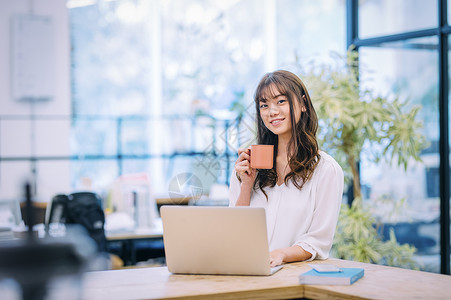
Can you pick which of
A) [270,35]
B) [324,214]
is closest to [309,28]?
[270,35]

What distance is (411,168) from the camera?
15.1 ft

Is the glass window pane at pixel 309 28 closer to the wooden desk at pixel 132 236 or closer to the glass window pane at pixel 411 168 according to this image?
the glass window pane at pixel 411 168

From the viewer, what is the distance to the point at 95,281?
179cm

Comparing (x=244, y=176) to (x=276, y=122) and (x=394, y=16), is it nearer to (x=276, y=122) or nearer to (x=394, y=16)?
(x=276, y=122)

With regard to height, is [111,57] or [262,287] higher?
[111,57]

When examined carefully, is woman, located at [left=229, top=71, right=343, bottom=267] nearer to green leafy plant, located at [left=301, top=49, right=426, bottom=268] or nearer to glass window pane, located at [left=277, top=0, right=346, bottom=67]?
green leafy plant, located at [left=301, top=49, right=426, bottom=268]

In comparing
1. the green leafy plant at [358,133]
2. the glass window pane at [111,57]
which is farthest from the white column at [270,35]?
the green leafy plant at [358,133]

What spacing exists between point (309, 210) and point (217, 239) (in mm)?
563

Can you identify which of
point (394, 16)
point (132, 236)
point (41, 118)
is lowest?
point (132, 236)

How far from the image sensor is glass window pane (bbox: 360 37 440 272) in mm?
4434

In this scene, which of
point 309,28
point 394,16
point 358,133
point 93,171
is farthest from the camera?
point 309,28

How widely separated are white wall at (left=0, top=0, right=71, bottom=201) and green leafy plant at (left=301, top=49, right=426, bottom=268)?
3.93m

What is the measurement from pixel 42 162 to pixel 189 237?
5719mm

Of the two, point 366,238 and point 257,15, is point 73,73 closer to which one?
point 257,15
